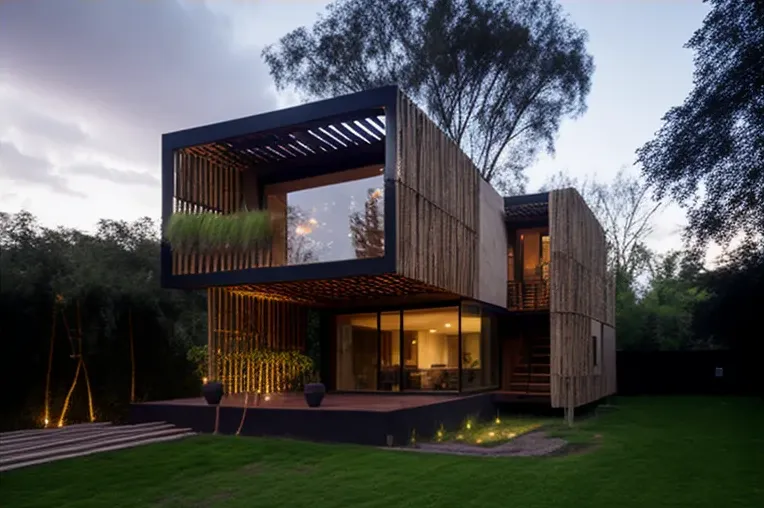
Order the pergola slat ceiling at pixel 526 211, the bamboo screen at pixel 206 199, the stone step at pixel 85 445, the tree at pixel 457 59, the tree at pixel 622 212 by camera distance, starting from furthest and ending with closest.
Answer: the tree at pixel 622 212, the tree at pixel 457 59, the pergola slat ceiling at pixel 526 211, the bamboo screen at pixel 206 199, the stone step at pixel 85 445

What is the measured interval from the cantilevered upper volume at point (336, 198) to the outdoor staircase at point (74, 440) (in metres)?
2.89

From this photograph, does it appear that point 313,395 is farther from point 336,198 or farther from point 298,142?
point 298,142

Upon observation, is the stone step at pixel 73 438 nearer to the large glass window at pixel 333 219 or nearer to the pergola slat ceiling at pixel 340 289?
the pergola slat ceiling at pixel 340 289

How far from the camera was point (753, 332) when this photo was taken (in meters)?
22.5

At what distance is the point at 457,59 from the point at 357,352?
10.5 m

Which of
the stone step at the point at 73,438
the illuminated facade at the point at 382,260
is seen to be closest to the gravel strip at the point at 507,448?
the illuminated facade at the point at 382,260

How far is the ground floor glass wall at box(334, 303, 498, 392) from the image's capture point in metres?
14.8

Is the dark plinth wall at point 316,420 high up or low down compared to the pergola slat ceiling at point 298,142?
down

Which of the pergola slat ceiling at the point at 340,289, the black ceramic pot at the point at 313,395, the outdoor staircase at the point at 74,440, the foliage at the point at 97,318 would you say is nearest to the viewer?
the outdoor staircase at the point at 74,440

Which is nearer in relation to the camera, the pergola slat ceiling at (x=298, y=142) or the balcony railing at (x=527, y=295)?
Result: the pergola slat ceiling at (x=298, y=142)

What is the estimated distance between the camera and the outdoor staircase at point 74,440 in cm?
927

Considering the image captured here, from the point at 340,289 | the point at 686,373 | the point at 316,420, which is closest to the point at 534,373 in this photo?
the point at 340,289

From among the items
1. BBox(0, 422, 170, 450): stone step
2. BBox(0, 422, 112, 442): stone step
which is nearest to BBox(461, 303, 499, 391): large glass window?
BBox(0, 422, 170, 450): stone step

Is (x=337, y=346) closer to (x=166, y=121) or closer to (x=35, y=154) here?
(x=166, y=121)
